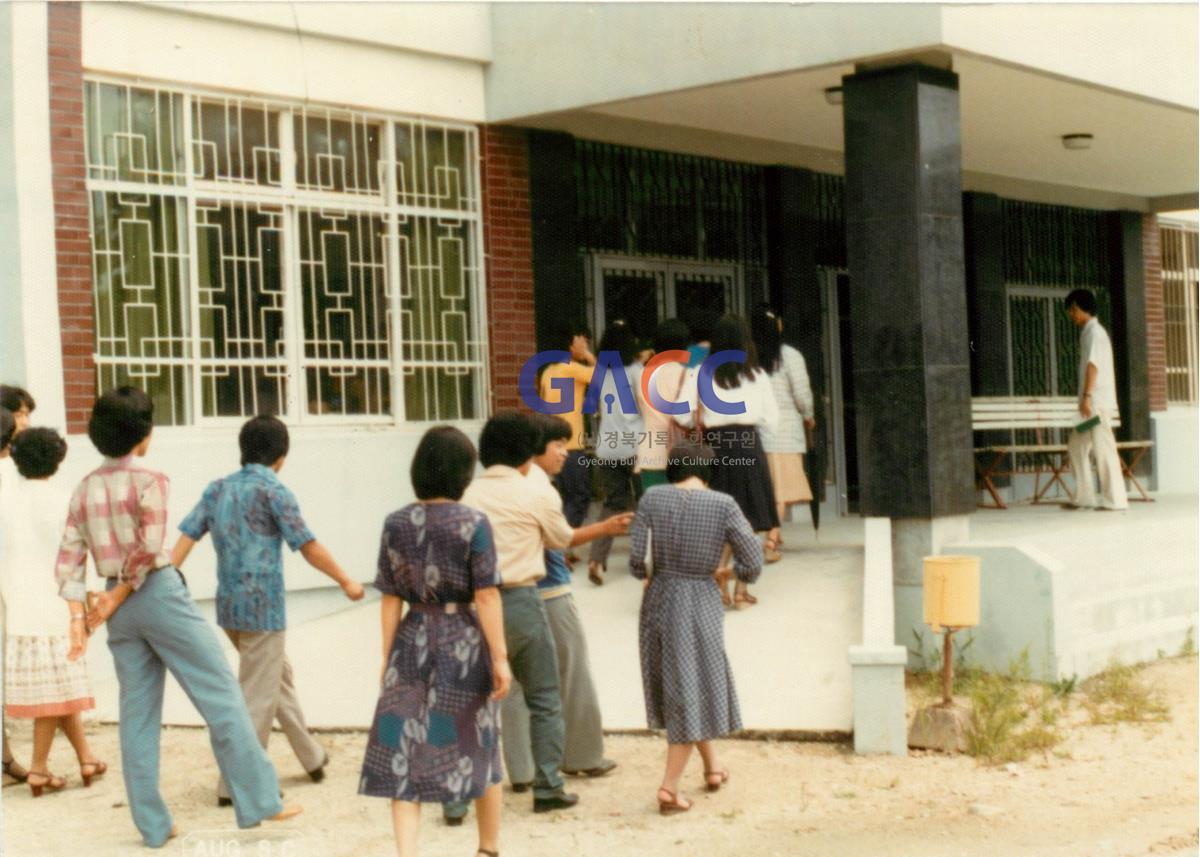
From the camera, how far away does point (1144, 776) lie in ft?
24.1

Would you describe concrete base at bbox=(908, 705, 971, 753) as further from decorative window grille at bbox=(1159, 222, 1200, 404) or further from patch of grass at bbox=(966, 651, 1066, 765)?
decorative window grille at bbox=(1159, 222, 1200, 404)

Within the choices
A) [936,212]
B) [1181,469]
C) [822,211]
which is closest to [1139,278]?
[1181,469]

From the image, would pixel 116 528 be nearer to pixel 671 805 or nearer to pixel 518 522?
pixel 518 522

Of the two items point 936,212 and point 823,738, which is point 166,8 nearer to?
point 936,212

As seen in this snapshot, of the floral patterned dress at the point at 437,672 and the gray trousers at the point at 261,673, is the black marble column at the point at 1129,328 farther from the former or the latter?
the floral patterned dress at the point at 437,672

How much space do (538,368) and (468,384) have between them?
53 cm

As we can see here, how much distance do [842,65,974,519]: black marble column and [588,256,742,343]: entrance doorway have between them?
264 cm

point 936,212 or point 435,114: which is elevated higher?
point 435,114

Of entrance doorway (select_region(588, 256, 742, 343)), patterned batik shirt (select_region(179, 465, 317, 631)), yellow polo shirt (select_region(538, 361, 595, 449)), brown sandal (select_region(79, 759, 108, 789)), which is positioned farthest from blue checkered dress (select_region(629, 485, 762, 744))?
entrance doorway (select_region(588, 256, 742, 343))

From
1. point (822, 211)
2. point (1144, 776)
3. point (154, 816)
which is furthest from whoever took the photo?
point (822, 211)

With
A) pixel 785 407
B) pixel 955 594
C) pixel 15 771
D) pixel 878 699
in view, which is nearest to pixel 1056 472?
pixel 785 407

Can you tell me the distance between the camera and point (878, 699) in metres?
7.22

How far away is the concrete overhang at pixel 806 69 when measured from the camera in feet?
29.8

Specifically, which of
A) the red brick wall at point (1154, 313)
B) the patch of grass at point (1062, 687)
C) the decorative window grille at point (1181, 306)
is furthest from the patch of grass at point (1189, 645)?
the decorative window grille at point (1181, 306)
